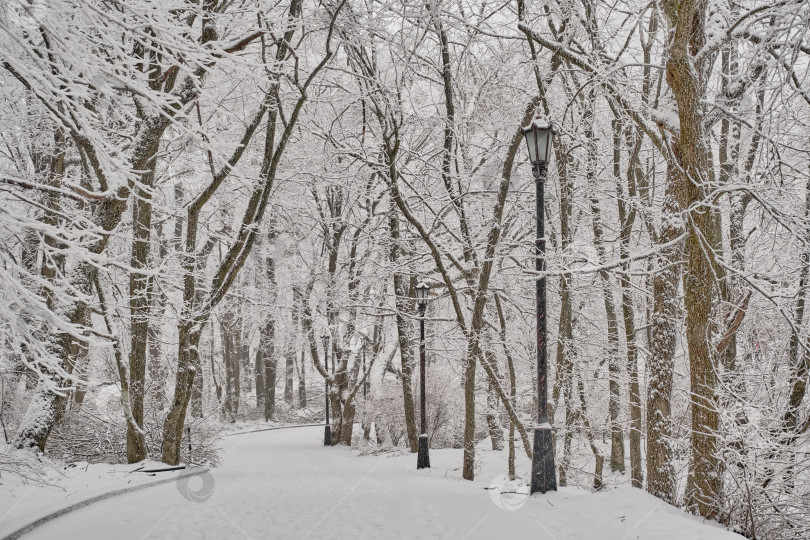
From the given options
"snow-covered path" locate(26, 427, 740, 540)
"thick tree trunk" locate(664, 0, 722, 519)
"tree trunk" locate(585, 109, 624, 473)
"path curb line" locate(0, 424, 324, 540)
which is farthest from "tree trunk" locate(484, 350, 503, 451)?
"thick tree trunk" locate(664, 0, 722, 519)

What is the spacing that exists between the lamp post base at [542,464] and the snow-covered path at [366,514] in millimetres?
263

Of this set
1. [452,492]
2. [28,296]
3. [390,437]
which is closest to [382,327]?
[390,437]

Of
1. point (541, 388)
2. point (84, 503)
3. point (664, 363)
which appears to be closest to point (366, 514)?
point (541, 388)

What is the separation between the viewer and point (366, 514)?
7.78 metres

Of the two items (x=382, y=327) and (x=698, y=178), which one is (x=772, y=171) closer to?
(x=698, y=178)

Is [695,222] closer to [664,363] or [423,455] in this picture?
[664,363]

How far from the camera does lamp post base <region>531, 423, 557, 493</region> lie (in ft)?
26.3

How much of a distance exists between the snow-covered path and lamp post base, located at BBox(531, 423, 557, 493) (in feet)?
0.86

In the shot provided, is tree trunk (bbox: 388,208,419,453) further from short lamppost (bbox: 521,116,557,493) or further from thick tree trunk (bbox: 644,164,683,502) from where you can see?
thick tree trunk (bbox: 644,164,683,502)

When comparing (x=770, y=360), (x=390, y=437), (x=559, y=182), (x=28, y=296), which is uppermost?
(x=559, y=182)

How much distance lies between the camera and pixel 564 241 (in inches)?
523

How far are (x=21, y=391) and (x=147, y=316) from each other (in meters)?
6.34

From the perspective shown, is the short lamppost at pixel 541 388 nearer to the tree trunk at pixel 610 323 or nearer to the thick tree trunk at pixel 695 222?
the thick tree trunk at pixel 695 222

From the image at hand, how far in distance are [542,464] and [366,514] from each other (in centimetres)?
236
